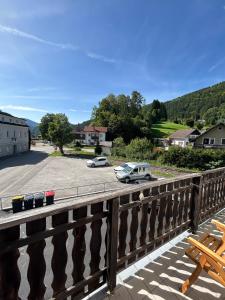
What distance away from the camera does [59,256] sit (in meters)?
1.79

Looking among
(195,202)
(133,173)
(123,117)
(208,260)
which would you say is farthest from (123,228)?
→ (123,117)

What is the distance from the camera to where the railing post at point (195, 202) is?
11.8 ft

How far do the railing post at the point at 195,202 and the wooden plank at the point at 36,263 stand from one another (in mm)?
2830

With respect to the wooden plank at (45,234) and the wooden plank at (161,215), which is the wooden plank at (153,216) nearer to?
the wooden plank at (161,215)

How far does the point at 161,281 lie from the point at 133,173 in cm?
1632

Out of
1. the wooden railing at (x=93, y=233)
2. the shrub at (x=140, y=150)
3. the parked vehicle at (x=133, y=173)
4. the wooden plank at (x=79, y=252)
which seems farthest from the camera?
the shrub at (x=140, y=150)

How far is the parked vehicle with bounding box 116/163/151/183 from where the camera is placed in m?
18.6

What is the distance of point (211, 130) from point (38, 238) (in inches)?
1461

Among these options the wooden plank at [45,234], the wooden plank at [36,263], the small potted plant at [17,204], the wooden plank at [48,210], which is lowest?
the small potted plant at [17,204]

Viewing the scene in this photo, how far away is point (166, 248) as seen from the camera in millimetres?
3271

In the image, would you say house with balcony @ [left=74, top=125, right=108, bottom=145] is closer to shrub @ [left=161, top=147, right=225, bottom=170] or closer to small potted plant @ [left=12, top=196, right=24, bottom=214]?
shrub @ [left=161, top=147, right=225, bottom=170]

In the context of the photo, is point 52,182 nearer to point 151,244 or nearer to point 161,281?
point 151,244

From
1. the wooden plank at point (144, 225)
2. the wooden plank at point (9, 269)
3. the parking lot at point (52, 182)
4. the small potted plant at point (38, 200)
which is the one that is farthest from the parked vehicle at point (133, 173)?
the wooden plank at point (9, 269)

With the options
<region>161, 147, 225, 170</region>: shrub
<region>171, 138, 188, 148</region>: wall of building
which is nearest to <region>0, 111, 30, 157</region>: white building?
<region>161, 147, 225, 170</region>: shrub
